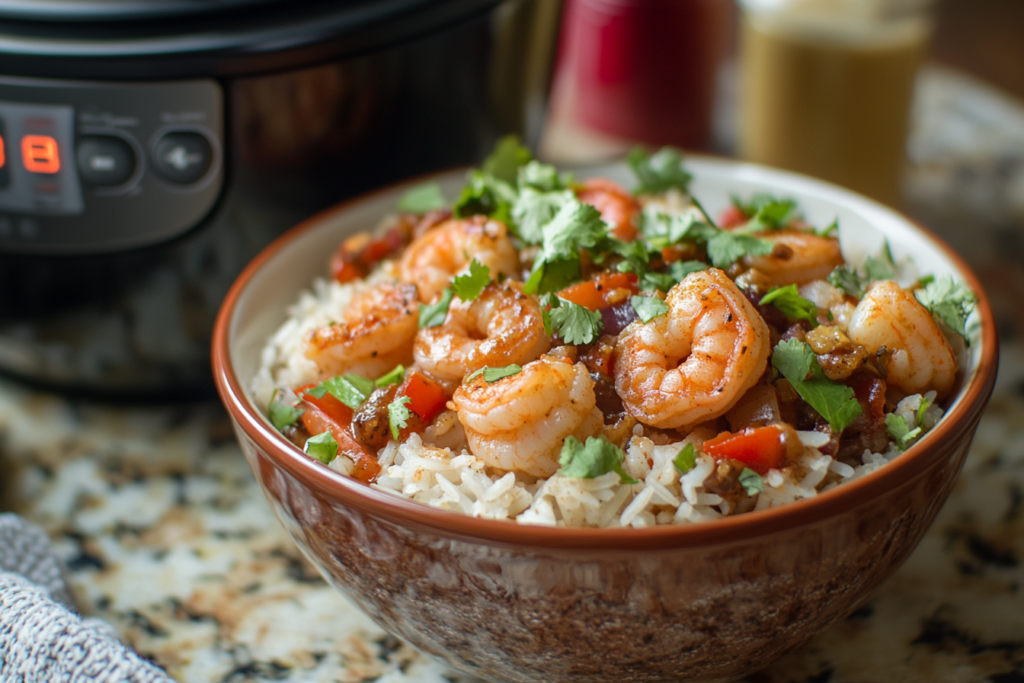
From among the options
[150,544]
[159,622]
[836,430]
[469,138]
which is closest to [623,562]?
[836,430]

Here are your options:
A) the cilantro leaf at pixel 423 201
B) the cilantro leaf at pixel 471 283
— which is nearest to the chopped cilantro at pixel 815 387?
the cilantro leaf at pixel 471 283

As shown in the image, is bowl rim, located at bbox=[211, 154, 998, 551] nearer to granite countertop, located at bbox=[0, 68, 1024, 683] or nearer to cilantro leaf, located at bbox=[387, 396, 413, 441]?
cilantro leaf, located at bbox=[387, 396, 413, 441]

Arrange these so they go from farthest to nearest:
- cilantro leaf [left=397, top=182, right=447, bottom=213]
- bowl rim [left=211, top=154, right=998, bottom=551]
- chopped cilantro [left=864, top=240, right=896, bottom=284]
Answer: cilantro leaf [left=397, top=182, right=447, bottom=213], chopped cilantro [left=864, top=240, right=896, bottom=284], bowl rim [left=211, top=154, right=998, bottom=551]

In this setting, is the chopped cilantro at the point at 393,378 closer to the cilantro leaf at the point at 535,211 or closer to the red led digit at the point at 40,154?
the cilantro leaf at the point at 535,211

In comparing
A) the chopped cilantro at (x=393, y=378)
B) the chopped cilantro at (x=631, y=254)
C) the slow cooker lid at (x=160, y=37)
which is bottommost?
the chopped cilantro at (x=393, y=378)

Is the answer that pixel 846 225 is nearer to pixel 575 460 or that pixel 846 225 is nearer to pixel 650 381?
pixel 650 381

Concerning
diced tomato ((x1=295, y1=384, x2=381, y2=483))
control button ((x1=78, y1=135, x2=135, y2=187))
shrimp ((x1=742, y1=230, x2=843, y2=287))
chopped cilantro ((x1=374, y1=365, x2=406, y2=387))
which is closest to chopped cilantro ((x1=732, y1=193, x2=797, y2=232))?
shrimp ((x1=742, y1=230, x2=843, y2=287))

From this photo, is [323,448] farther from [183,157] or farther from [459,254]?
[183,157]
